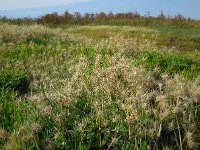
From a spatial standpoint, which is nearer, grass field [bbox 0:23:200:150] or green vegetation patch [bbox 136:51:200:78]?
grass field [bbox 0:23:200:150]

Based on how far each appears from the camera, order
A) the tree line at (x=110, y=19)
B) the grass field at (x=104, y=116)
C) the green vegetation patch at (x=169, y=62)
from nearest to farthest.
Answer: the grass field at (x=104, y=116) < the green vegetation patch at (x=169, y=62) < the tree line at (x=110, y=19)

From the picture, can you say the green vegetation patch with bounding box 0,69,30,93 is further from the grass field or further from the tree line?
the tree line

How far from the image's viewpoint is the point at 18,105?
18.4 ft

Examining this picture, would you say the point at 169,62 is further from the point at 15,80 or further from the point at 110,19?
the point at 110,19

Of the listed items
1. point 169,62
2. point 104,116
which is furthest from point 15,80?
point 169,62

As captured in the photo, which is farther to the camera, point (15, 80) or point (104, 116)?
point (15, 80)

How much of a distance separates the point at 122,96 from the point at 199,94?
4.38 ft

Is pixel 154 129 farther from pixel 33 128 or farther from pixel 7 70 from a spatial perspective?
pixel 7 70

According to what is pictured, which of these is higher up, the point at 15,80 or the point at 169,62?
the point at 169,62

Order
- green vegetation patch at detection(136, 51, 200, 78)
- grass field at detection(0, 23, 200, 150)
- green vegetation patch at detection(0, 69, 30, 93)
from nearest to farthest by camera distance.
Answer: grass field at detection(0, 23, 200, 150), green vegetation patch at detection(0, 69, 30, 93), green vegetation patch at detection(136, 51, 200, 78)

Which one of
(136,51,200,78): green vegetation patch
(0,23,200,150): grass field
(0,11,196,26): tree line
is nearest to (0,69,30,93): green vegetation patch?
(0,23,200,150): grass field

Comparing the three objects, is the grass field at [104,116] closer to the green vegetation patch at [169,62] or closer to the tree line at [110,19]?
the green vegetation patch at [169,62]

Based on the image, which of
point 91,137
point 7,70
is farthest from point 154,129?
point 7,70

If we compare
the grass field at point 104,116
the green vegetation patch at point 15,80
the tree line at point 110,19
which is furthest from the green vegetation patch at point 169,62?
the tree line at point 110,19
